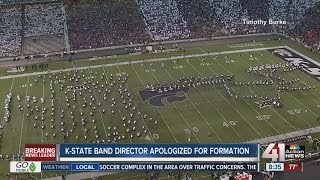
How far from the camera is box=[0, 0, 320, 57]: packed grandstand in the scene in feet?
299

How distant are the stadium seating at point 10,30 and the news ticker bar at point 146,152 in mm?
61219

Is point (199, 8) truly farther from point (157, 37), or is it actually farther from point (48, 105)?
point (48, 105)

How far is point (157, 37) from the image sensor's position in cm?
9425

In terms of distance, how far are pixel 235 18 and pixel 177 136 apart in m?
57.4

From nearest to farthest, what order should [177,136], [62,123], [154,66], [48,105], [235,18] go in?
[177,136], [62,123], [48,105], [154,66], [235,18]

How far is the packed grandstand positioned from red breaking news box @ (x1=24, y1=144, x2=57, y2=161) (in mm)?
59836

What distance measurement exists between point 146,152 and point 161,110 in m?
28.5

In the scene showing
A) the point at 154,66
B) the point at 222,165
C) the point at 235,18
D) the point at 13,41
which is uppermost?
the point at 235,18

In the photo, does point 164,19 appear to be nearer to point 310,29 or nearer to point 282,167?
point 310,29

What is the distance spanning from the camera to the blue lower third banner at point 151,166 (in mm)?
30250

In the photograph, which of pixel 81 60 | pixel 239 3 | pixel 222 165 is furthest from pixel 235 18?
pixel 222 165

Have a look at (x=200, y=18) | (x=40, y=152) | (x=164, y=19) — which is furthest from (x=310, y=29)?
(x=40, y=152)

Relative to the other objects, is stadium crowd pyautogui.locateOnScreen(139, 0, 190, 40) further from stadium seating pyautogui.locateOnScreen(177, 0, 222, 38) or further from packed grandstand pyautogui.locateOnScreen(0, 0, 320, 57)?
stadium seating pyautogui.locateOnScreen(177, 0, 222, 38)

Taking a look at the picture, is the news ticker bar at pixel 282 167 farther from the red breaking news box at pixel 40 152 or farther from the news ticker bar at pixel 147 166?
the red breaking news box at pixel 40 152
